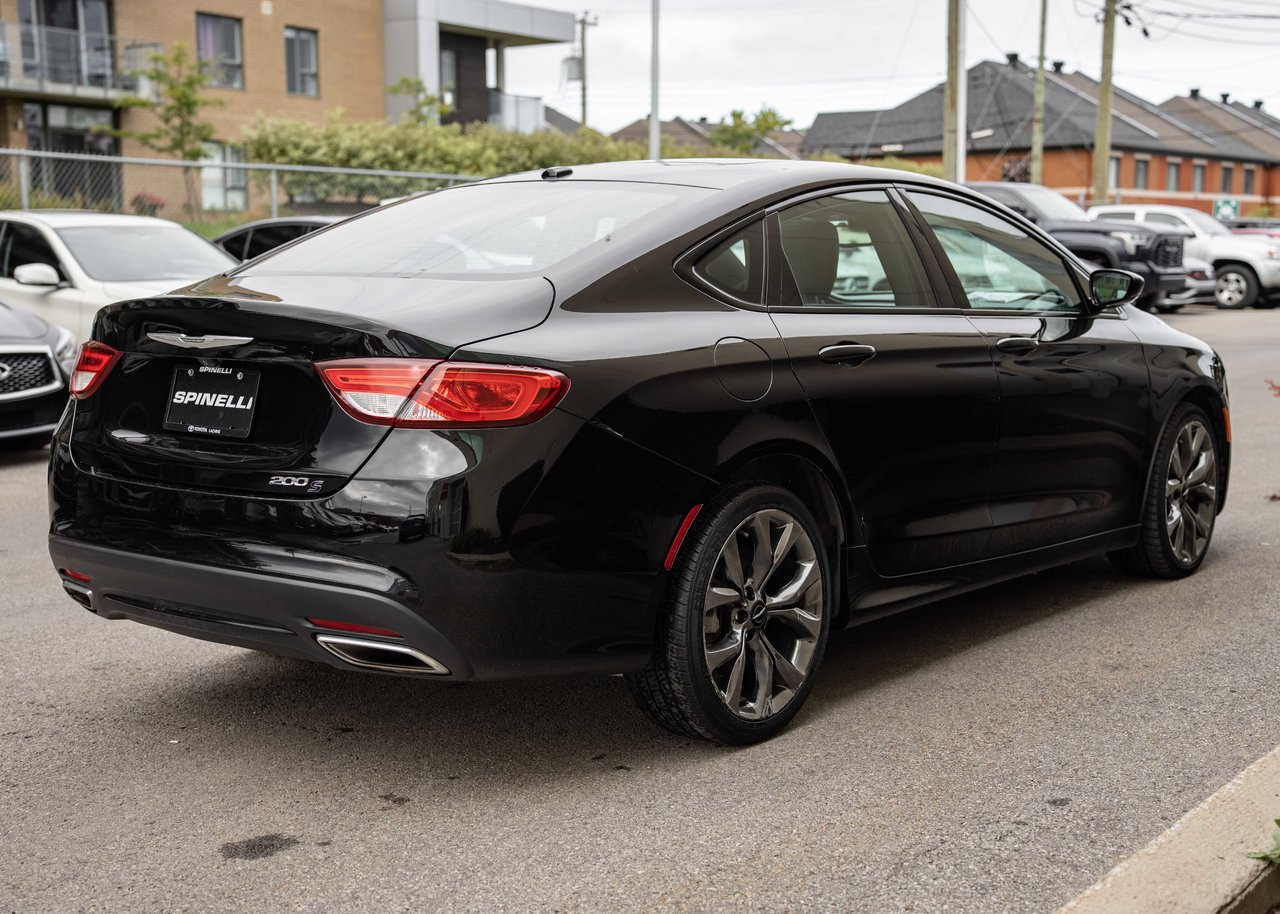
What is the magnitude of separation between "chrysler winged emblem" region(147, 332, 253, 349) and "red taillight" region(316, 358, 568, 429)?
316 mm

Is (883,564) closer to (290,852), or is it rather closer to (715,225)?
(715,225)

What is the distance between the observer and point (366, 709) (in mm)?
4441

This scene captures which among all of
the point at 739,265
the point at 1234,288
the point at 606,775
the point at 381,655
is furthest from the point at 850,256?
the point at 1234,288

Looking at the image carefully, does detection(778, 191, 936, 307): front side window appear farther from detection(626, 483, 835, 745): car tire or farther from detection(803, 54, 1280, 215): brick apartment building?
detection(803, 54, 1280, 215): brick apartment building

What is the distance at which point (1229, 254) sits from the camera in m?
26.7

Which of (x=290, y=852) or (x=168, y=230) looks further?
(x=168, y=230)

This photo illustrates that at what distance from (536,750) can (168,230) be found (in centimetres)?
1009

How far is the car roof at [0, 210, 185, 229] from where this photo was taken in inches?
490

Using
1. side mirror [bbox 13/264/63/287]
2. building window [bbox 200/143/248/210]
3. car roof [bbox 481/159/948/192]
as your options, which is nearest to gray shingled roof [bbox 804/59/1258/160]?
building window [bbox 200/143/248/210]

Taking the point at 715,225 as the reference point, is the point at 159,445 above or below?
below

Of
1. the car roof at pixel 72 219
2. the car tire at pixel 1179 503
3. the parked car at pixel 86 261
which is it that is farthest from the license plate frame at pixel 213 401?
the car roof at pixel 72 219

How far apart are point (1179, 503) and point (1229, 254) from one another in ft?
74.3

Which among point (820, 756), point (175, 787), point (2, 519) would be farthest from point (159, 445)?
point (2, 519)

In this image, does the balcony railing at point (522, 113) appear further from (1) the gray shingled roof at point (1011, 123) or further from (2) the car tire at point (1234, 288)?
(1) the gray shingled roof at point (1011, 123)
